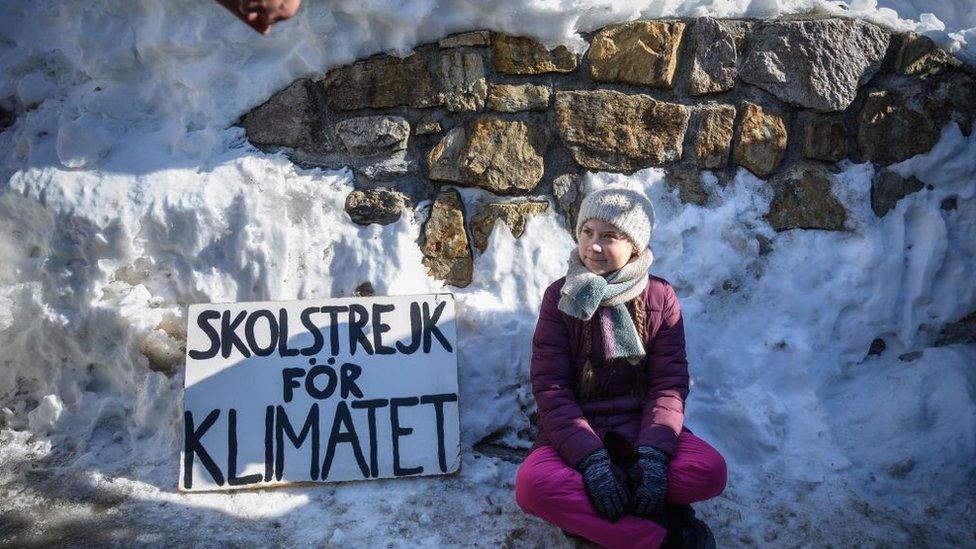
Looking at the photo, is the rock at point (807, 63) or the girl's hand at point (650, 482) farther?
the rock at point (807, 63)

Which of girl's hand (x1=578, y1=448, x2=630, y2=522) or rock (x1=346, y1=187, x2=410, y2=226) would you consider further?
rock (x1=346, y1=187, x2=410, y2=226)

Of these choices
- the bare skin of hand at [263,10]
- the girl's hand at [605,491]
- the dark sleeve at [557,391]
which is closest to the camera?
the bare skin of hand at [263,10]

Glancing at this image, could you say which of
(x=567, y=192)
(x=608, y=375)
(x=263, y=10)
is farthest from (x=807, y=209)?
(x=263, y=10)

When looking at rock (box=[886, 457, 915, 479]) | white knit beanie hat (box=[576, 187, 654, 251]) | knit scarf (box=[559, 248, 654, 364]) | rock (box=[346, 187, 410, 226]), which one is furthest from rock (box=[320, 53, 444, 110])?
rock (box=[886, 457, 915, 479])

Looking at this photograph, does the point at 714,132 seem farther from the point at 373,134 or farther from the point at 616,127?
the point at 373,134

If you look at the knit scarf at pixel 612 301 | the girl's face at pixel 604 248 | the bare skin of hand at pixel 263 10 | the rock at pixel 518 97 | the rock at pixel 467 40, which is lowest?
the knit scarf at pixel 612 301

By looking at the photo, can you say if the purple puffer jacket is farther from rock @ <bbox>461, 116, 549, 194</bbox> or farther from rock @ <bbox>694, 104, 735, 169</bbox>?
rock @ <bbox>694, 104, 735, 169</bbox>

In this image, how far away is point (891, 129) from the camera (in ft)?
9.85

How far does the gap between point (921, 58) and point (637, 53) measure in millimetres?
1027

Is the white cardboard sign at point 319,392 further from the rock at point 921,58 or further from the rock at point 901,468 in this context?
the rock at point 921,58

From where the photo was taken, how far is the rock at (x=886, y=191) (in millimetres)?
3008

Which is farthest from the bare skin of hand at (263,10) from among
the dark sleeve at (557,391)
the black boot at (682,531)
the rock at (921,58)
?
the rock at (921,58)

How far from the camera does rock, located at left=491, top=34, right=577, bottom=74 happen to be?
296cm

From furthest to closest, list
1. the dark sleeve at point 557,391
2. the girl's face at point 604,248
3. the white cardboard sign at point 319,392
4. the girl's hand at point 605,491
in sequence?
the white cardboard sign at point 319,392 → the girl's face at point 604,248 → the dark sleeve at point 557,391 → the girl's hand at point 605,491
